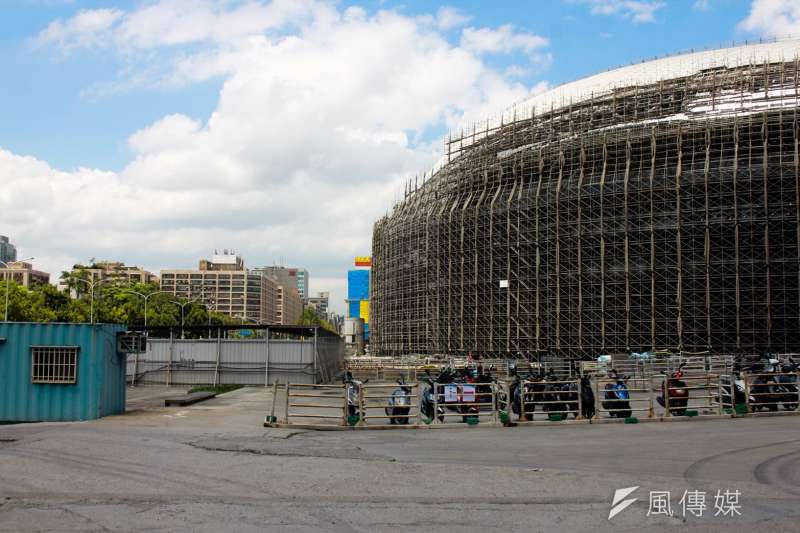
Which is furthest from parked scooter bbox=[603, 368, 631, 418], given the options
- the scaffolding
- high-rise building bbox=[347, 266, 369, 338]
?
high-rise building bbox=[347, 266, 369, 338]

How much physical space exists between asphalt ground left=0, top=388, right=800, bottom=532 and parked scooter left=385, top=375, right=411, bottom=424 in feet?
3.87

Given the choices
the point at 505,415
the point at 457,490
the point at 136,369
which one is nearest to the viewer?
the point at 457,490

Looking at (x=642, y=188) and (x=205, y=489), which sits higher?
(x=642, y=188)

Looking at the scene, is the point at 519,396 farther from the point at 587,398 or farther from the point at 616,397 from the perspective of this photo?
the point at 616,397

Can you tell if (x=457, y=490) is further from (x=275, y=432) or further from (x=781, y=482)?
(x=275, y=432)

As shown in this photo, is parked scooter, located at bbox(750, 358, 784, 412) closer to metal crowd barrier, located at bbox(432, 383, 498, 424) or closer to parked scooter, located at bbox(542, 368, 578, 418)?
parked scooter, located at bbox(542, 368, 578, 418)

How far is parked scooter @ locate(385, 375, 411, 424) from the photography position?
848 inches

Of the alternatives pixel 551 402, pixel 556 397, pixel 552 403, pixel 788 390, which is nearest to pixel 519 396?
pixel 552 403

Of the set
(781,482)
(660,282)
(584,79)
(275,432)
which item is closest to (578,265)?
(660,282)

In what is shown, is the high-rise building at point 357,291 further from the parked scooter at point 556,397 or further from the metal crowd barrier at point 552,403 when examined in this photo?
the metal crowd barrier at point 552,403

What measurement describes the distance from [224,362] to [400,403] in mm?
22390

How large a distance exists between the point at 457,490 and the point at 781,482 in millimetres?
5052

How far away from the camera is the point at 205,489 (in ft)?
38.6

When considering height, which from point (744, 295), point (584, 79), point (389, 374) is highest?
point (584, 79)
